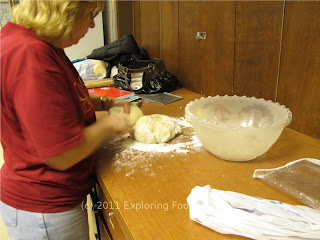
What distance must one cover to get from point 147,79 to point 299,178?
3.74ft

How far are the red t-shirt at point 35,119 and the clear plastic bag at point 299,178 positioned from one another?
20.4 inches

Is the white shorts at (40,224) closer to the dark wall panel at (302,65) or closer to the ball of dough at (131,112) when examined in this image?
the ball of dough at (131,112)

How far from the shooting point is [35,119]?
1.81ft

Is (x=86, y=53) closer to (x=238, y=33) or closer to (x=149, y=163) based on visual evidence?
(x=238, y=33)

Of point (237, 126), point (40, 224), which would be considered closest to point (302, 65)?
point (237, 126)

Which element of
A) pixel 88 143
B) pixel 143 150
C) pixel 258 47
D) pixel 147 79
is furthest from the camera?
pixel 147 79

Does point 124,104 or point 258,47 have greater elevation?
point 258,47

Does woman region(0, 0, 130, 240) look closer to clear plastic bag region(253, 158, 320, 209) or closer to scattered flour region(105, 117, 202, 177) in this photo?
scattered flour region(105, 117, 202, 177)

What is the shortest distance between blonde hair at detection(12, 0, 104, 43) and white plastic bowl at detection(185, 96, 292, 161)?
1.41 feet

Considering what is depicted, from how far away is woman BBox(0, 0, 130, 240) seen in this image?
0.55 m

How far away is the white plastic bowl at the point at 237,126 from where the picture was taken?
760mm

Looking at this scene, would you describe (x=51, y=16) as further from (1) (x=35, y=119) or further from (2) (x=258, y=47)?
(2) (x=258, y=47)

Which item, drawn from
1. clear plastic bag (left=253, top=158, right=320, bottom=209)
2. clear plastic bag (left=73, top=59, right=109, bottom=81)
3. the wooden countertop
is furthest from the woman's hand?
clear plastic bag (left=73, top=59, right=109, bottom=81)

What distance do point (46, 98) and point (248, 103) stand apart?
0.73 meters
